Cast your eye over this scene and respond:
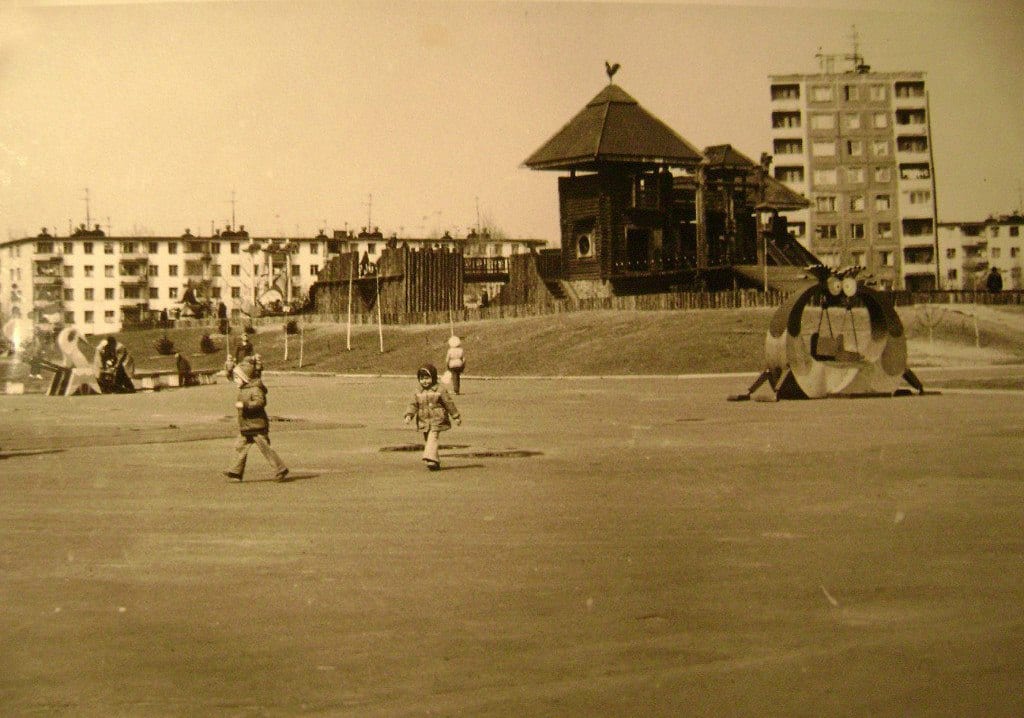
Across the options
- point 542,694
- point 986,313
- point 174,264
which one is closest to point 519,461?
point 542,694

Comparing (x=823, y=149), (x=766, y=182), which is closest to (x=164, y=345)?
(x=823, y=149)

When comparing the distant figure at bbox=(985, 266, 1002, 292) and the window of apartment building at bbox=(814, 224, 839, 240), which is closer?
the distant figure at bbox=(985, 266, 1002, 292)

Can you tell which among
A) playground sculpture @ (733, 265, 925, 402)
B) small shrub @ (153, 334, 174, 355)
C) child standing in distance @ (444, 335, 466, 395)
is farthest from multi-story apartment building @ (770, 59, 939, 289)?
small shrub @ (153, 334, 174, 355)

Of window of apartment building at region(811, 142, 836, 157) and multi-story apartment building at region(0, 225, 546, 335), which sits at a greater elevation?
window of apartment building at region(811, 142, 836, 157)

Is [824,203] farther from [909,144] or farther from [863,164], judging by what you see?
[909,144]

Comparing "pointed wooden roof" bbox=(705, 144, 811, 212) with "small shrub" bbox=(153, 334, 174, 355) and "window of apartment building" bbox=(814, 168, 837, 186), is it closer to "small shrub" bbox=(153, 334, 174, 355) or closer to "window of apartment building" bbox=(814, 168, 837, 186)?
"window of apartment building" bbox=(814, 168, 837, 186)

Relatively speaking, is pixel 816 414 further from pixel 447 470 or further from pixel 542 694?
pixel 542 694
